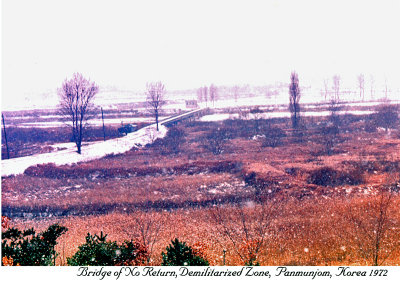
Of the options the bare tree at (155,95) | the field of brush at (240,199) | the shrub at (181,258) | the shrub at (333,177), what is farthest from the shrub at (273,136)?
the shrub at (181,258)

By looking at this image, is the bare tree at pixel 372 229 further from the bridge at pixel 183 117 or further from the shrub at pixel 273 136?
the bridge at pixel 183 117

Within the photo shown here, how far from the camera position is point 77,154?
2991cm

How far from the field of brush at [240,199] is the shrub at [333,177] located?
68 millimetres

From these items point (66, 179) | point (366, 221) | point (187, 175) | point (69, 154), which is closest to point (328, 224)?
point (366, 221)

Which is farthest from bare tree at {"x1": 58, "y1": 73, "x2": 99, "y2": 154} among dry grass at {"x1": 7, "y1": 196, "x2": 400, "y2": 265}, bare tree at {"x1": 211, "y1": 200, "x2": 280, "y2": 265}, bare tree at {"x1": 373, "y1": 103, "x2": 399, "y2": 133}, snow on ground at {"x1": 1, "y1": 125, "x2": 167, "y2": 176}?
bare tree at {"x1": 373, "y1": 103, "x2": 399, "y2": 133}

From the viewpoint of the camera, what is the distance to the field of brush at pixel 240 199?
1026 centimetres

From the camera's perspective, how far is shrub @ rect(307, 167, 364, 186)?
19.2 metres

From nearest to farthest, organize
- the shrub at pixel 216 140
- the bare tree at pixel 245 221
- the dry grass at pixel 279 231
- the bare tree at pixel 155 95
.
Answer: the dry grass at pixel 279 231 → the bare tree at pixel 245 221 → the shrub at pixel 216 140 → the bare tree at pixel 155 95

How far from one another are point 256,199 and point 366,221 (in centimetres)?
620

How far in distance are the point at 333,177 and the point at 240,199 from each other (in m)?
7.43

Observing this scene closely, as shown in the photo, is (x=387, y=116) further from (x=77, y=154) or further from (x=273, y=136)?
(x=77, y=154)

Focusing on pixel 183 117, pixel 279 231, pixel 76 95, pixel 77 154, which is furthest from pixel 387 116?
pixel 76 95

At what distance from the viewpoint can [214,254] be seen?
9.80 meters

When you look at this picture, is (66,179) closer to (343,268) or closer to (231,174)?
(231,174)
